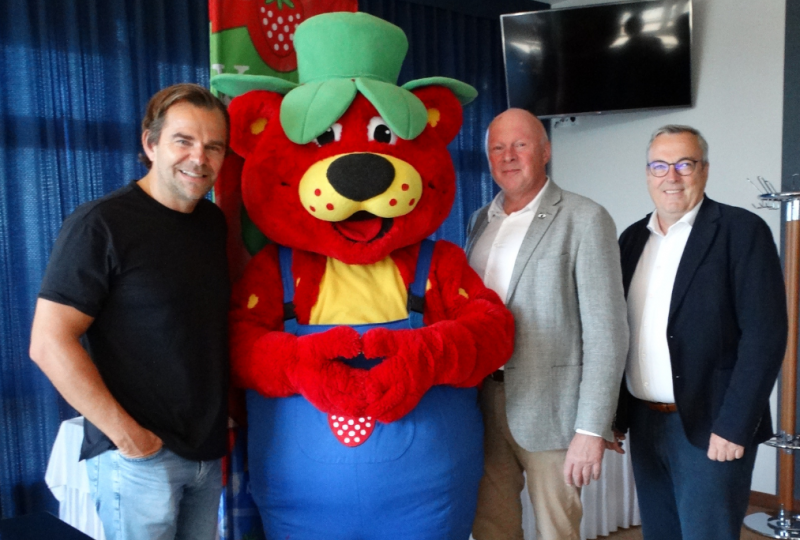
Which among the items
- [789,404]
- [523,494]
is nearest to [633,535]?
[523,494]

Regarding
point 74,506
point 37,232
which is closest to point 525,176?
point 74,506

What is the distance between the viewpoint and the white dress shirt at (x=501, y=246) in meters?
1.99

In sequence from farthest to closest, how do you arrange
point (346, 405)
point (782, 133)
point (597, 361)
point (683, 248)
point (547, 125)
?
1. point (547, 125)
2. point (782, 133)
3. point (683, 248)
4. point (597, 361)
5. point (346, 405)

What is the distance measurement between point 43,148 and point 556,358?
2.88 metres

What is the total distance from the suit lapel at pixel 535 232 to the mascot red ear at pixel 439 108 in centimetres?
35

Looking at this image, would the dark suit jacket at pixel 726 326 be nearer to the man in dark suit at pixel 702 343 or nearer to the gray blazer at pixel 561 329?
the man in dark suit at pixel 702 343

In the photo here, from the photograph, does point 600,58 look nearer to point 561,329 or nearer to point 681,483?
point 561,329

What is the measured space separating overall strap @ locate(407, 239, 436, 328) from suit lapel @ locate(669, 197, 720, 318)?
26.9 inches

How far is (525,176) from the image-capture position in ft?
6.77

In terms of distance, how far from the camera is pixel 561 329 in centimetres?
189

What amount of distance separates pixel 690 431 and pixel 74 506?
7.37 ft

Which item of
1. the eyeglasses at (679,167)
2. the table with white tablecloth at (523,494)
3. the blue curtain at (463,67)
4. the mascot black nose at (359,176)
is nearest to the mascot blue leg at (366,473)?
the mascot black nose at (359,176)

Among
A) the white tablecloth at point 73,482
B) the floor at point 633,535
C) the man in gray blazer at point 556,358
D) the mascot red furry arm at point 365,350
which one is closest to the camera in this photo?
the mascot red furry arm at point 365,350

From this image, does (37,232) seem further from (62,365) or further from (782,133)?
(782,133)
